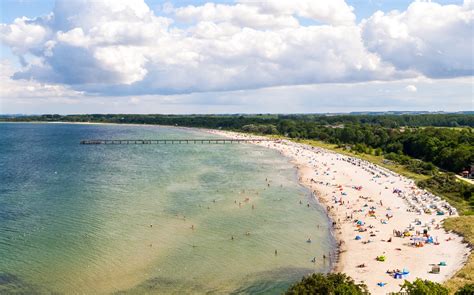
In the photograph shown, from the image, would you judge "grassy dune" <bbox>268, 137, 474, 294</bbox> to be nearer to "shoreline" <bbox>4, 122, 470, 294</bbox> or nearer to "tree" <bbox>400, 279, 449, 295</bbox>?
"shoreline" <bbox>4, 122, 470, 294</bbox>

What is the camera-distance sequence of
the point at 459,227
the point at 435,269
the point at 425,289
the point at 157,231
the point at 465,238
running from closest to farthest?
1. the point at 425,289
2. the point at 435,269
3. the point at 465,238
4. the point at 459,227
5. the point at 157,231

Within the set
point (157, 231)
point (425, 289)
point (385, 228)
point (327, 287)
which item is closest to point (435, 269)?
point (385, 228)

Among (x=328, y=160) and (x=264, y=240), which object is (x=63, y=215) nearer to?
(x=264, y=240)

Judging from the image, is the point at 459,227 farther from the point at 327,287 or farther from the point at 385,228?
the point at 327,287

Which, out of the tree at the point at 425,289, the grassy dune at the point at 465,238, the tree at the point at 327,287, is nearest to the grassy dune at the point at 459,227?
the grassy dune at the point at 465,238

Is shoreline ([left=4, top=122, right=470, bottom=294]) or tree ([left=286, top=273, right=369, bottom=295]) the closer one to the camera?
tree ([left=286, top=273, right=369, bottom=295])

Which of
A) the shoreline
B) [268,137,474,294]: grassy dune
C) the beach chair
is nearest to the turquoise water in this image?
the shoreline

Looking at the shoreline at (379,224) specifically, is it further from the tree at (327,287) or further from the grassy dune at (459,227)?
the tree at (327,287)
